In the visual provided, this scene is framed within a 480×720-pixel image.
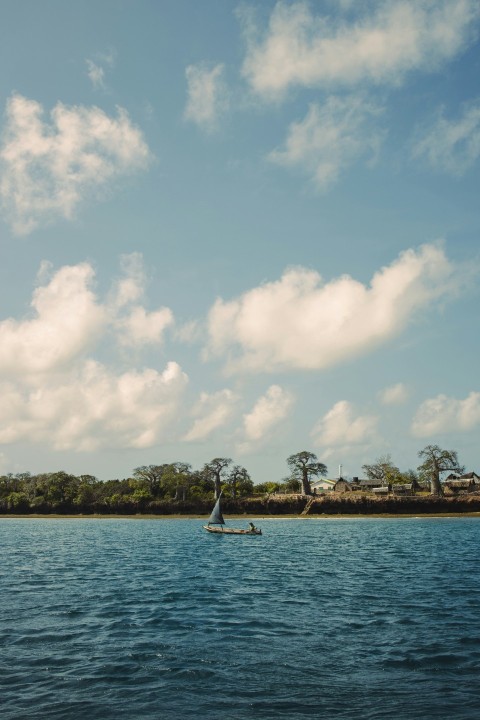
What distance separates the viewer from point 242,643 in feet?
74.0

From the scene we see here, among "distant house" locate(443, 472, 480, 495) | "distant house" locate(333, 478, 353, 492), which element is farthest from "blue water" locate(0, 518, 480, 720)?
"distant house" locate(333, 478, 353, 492)

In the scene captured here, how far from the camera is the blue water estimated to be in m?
15.9

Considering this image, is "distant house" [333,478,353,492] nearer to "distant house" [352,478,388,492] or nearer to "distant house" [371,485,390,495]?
"distant house" [352,478,388,492]

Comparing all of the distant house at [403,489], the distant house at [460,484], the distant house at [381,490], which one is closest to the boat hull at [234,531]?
the distant house at [381,490]

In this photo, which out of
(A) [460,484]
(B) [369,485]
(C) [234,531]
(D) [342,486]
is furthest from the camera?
(B) [369,485]

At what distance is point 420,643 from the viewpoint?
72.8 ft

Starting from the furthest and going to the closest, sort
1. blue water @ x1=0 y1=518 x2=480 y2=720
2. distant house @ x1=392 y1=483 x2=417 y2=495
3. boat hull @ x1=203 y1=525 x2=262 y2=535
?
distant house @ x1=392 y1=483 x2=417 y2=495, boat hull @ x1=203 y1=525 x2=262 y2=535, blue water @ x1=0 y1=518 x2=480 y2=720

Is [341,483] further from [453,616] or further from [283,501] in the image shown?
[453,616]

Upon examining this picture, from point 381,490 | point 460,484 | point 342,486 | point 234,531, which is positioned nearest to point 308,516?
point 381,490

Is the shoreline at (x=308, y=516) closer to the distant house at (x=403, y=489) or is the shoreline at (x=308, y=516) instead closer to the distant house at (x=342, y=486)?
the distant house at (x=403, y=489)

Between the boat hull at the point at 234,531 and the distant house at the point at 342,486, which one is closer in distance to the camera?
the boat hull at the point at 234,531

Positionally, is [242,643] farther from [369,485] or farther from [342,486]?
[369,485]

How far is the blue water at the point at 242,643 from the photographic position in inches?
625

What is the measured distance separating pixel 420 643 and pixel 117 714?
1284 cm
